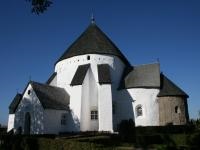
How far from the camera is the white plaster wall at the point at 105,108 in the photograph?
2986 cm

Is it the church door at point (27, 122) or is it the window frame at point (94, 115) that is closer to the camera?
the church door at point (27, 122)

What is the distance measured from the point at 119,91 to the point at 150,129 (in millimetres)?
7640

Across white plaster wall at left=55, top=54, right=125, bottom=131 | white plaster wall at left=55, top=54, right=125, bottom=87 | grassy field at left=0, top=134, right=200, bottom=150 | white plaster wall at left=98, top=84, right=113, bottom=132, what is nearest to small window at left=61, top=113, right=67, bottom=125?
white plaster wall at left=55, top=54, right=125, bottom=131

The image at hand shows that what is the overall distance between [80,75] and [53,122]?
6838 millimetres

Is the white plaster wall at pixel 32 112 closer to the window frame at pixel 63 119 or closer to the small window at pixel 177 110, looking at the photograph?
the window frame at pixel 63 119

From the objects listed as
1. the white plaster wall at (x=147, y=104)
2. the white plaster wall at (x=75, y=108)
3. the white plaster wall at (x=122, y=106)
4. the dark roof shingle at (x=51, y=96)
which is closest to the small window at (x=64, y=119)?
the white plaster wall at (x=75, y=108)

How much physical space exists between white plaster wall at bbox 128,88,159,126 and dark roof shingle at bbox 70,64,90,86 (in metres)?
6.89

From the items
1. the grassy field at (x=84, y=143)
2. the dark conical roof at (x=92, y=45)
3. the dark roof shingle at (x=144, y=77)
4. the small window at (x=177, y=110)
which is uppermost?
the dark conical roof at (x=92, y=45)

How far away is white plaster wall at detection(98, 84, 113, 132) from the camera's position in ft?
98.0

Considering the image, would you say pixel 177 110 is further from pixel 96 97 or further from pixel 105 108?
pixel 96 97

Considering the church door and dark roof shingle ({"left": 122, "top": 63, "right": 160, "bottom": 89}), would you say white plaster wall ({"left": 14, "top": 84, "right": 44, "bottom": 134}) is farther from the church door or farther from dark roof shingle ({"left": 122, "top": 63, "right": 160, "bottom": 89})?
dark roof shingle ({"left": 122, "top": 63, "right": 160, "bottom": 89})

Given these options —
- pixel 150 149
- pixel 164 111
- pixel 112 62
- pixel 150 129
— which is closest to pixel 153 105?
pixel 164 111

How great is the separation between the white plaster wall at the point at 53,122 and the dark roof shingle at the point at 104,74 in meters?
5.96

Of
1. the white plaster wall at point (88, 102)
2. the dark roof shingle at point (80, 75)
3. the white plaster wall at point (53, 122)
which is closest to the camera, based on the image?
the white plaster wall at point (53, 122)
